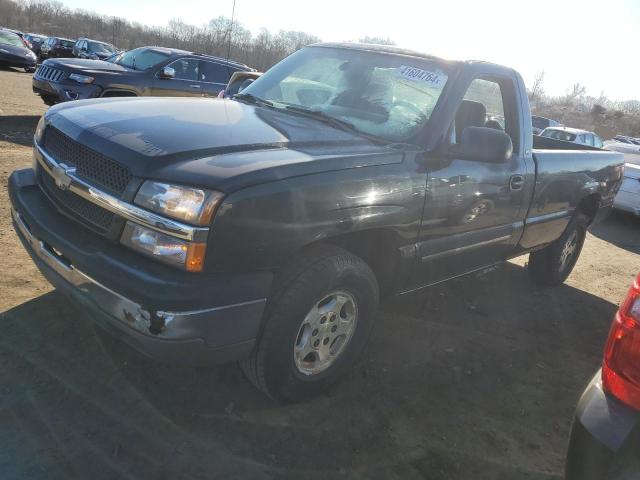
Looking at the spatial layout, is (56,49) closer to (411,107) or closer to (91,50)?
(91,50)

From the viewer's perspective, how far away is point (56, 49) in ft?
101

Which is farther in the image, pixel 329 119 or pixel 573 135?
pixel 573 135

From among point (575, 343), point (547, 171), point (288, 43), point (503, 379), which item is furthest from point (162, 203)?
point (288, 43)

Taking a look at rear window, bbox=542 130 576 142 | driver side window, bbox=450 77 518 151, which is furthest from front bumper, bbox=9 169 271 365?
rear window, bbox=542 130 576 142

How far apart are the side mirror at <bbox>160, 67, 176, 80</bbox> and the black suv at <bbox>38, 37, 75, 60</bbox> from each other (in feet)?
78.7

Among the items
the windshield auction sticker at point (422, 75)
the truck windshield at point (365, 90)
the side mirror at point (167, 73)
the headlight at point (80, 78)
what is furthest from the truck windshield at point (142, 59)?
the windshield auction sticker at point (422, 75)

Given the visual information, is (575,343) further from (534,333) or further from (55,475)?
(55,475)

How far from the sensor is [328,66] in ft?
12.6

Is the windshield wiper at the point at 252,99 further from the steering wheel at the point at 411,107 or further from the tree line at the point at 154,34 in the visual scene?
the tree line at the point at 154,34

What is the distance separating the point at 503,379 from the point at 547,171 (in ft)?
5.64

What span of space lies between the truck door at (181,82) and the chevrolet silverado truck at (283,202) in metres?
6.86

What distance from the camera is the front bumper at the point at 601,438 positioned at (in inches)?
62.7

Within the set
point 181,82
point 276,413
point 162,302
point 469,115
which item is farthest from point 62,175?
point 181,82

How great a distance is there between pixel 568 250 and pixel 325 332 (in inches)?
146
